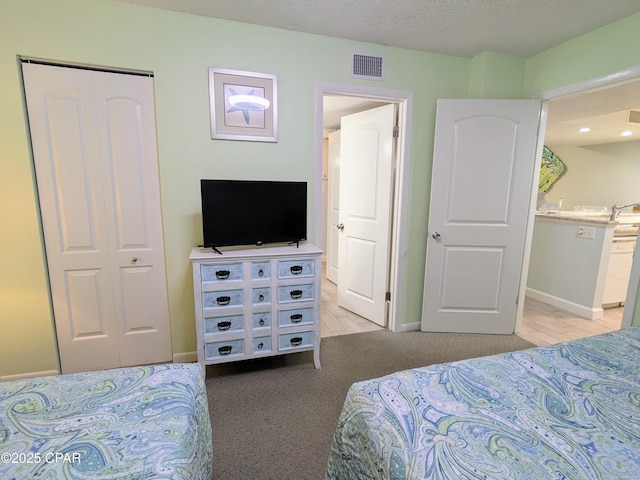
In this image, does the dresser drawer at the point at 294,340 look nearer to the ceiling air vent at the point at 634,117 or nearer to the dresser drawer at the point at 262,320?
the dresser drawer at the point at 262,320

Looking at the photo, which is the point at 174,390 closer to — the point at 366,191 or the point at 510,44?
the point at 366,191

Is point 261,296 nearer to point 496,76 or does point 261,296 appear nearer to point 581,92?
point 496,76

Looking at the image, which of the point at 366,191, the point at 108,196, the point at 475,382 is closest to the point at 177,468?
the point at 475,382

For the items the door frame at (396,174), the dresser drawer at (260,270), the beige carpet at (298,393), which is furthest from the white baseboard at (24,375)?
the door frame at (396,174)

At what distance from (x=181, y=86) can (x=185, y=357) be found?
6.49ft

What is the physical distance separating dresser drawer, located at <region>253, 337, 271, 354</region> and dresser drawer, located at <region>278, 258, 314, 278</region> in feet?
1.50

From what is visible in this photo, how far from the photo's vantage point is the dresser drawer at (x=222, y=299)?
1.98 m

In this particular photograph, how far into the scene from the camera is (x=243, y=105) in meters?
2.23

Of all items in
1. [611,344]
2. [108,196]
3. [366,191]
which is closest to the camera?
[611,344]

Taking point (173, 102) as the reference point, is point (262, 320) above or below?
below

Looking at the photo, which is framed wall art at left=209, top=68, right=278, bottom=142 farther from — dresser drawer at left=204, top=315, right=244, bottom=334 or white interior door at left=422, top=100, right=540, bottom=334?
white interior door at left=422, top=100, right=540, bottom=334

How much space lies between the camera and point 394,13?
2029mm

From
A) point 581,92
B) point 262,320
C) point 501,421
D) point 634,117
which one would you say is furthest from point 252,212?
point 634,117

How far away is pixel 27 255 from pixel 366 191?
2648 mm
